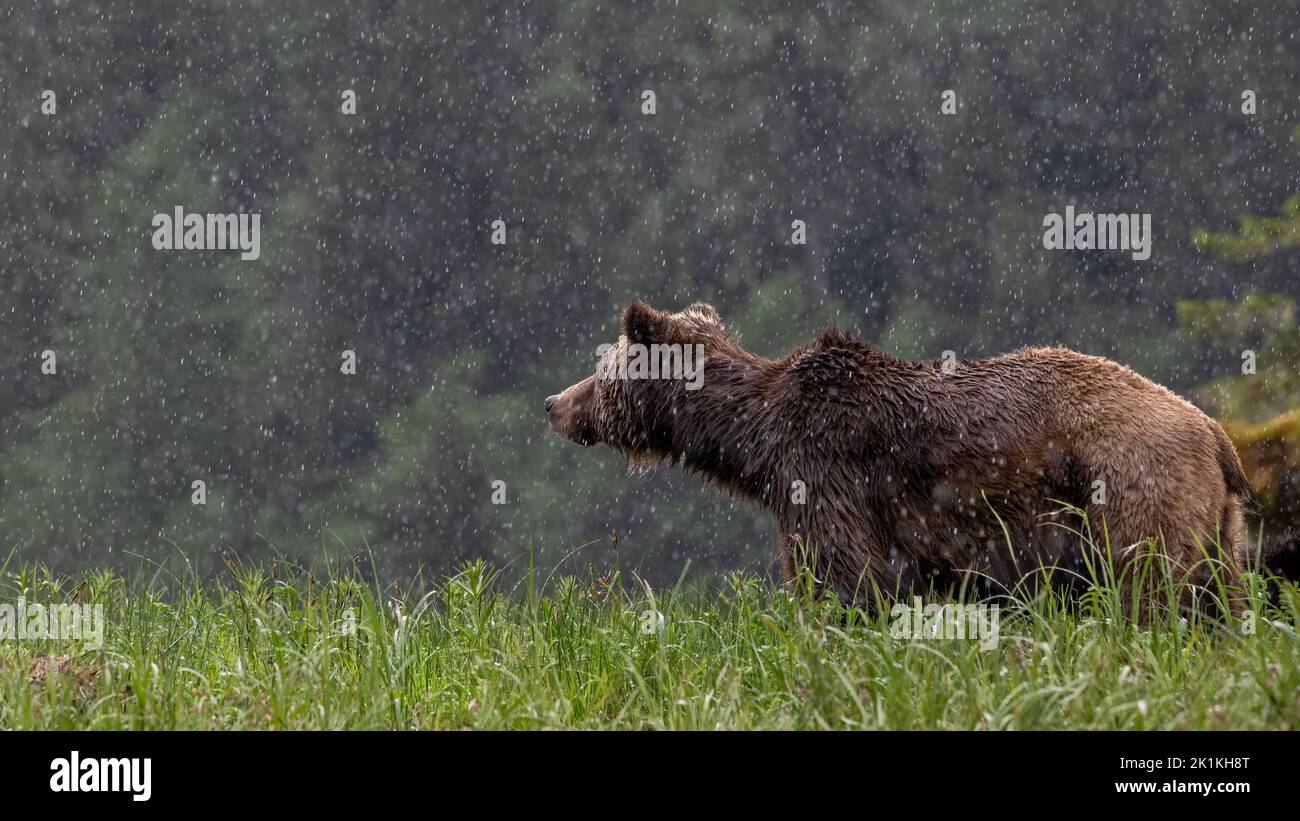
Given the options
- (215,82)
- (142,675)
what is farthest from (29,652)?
(215,82)

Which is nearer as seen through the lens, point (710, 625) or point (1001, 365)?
point (710, 625)

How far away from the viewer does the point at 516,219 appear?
3822 cm

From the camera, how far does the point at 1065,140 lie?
35.7 m

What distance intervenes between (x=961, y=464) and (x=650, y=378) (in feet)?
5.15

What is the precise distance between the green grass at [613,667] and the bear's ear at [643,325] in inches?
53.1

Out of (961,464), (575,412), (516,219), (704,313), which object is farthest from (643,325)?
(516,219)

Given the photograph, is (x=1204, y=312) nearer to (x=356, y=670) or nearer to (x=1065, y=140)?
(x=356, y=670)

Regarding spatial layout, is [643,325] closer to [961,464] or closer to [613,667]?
[961,464]

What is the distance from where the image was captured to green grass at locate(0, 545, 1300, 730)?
3.79 m

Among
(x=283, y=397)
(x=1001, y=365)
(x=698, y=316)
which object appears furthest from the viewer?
(x=283, y=397)

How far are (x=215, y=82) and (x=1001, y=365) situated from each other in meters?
38.7

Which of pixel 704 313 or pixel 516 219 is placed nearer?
pixel 704 313

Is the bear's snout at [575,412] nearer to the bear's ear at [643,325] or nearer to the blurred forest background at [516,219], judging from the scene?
the bear's ear at [643,325]

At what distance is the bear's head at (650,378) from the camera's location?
6.48 metres
